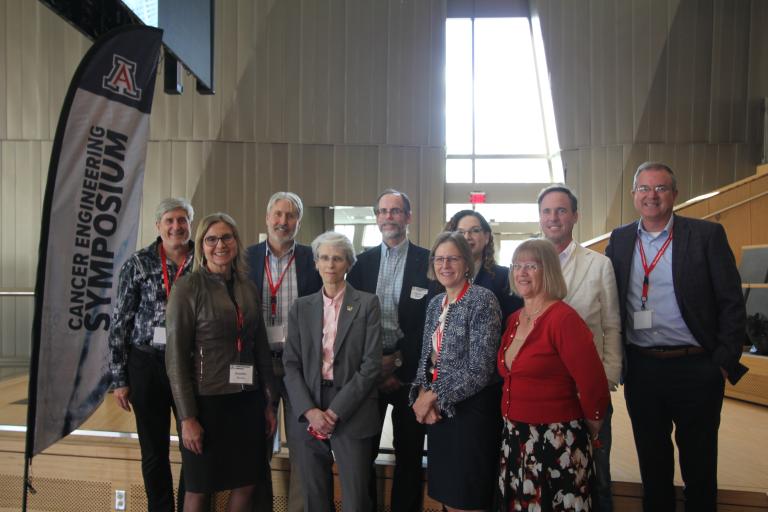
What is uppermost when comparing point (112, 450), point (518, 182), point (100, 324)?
point (518, 182)

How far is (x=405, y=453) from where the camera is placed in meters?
2.36

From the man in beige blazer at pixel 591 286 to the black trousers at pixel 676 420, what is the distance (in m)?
0.13

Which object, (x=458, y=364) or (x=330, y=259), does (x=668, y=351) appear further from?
(x=330, y=259)

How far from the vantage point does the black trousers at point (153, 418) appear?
2.28 m

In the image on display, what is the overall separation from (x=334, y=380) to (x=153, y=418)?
2.80 feet

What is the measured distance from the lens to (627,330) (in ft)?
7.21

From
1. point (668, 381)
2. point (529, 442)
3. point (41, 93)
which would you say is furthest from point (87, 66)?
point (41, 93)

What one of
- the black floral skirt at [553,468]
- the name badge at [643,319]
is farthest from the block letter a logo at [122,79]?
the name badge at [643,319]

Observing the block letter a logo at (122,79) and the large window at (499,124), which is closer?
the block letter a logo at (122,79)

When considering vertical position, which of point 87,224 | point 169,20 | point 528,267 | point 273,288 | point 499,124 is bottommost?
point 273,288

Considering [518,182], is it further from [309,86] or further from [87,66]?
[87,66]

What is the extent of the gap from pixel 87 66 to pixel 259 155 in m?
6.34

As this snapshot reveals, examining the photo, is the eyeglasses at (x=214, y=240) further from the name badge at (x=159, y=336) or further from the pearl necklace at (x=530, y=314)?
the pearl necklace at (x=530, y=314)

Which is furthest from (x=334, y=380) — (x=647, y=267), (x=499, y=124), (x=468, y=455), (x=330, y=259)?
(x=499, y=124)
